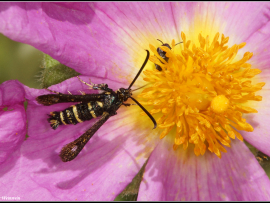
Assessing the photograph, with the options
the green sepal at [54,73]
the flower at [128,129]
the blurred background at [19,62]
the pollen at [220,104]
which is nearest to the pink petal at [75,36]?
the flower at [128,129]

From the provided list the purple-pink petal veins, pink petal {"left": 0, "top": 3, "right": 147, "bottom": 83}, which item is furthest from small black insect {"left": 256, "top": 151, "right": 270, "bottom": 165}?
the purple-pink petal veins

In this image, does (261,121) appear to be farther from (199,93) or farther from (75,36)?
(75,36)

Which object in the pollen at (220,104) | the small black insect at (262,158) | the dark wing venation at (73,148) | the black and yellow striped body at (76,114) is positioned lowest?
the dark wing venation at (73,148)

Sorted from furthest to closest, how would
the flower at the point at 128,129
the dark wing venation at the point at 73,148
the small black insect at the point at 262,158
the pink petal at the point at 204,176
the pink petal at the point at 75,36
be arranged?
the small black insect at the point at 262,158, the pink petal at the point at 204,176, the flower at the point at 128,129, the dark wing venation at the point at 73,148, the pink petal at the point at 75,36

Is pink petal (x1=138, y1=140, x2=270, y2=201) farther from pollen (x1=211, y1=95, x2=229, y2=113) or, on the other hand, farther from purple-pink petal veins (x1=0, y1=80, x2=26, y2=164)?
purple-pink petal veins (x1=0, y1=80, x2=26, y2=164)

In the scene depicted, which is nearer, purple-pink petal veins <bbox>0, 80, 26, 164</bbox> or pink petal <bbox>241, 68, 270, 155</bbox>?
purple-pink petal veins <bbox>0, 80, 26, 164</bbox>

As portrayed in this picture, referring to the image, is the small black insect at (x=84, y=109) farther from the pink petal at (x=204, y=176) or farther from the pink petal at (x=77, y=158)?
the pink petal at (x=204, y=176)

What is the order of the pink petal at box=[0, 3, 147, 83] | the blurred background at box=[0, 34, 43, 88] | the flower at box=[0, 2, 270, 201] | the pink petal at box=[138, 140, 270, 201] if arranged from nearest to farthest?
the pink petal at box=[0, 3, 147, 83]
the flower at box=[0, 2, 270, 201]
the pink petal at box=[138, 140, 270, 201]
the blurred background at box=[0, 34, 43, 88]

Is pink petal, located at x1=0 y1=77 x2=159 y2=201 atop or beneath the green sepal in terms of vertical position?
beneath
